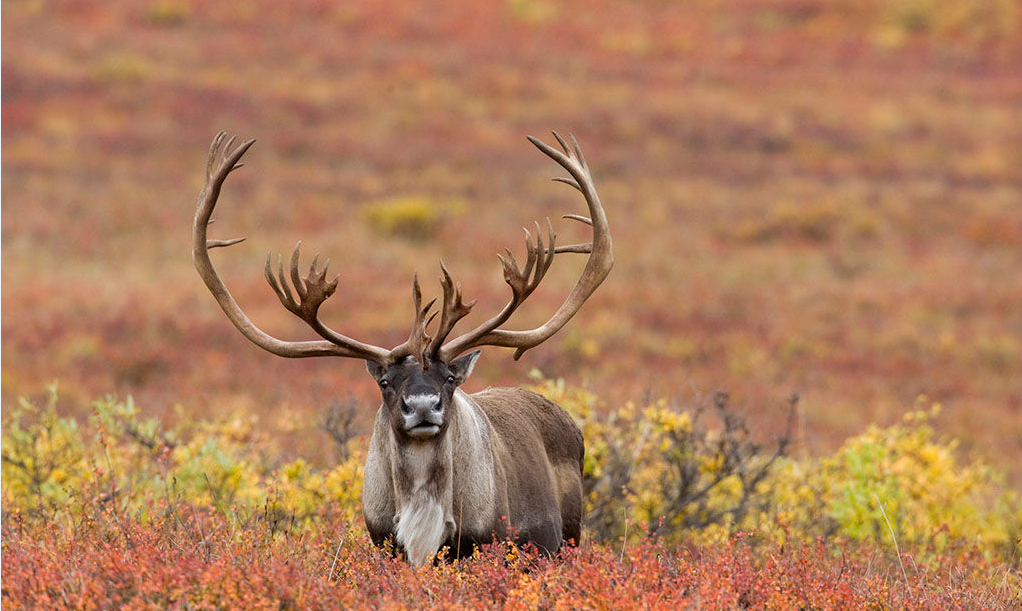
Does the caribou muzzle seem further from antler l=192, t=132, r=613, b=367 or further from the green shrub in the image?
the green shrub

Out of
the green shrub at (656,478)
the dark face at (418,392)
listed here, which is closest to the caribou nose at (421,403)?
the dark face at (418,392)

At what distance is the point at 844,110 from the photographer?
37.3 m

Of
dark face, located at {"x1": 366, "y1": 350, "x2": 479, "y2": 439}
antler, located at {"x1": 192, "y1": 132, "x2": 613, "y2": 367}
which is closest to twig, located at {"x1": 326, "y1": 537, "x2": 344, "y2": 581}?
dark face, located at {"x1": 366, "y1": 350, "x2": 479, "y2": 439}

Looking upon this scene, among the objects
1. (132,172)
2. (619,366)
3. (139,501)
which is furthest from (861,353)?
(132,172)

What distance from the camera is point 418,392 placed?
6.21 meters

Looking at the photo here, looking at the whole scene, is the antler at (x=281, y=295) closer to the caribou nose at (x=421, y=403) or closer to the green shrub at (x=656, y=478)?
the caribou nose at (x=421, y=403)

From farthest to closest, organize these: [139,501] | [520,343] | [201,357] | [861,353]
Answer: [861,353] → [201,357] → [139,501] → [520,343]

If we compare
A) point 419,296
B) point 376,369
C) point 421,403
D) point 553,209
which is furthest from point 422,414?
point 553,209

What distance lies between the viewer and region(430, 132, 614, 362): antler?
651cm

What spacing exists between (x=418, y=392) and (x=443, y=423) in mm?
198

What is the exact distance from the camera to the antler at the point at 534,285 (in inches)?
256

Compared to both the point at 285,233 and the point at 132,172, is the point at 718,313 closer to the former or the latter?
the point at 285,233

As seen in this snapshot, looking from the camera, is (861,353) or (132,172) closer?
(861,353)

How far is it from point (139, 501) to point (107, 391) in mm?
9219
